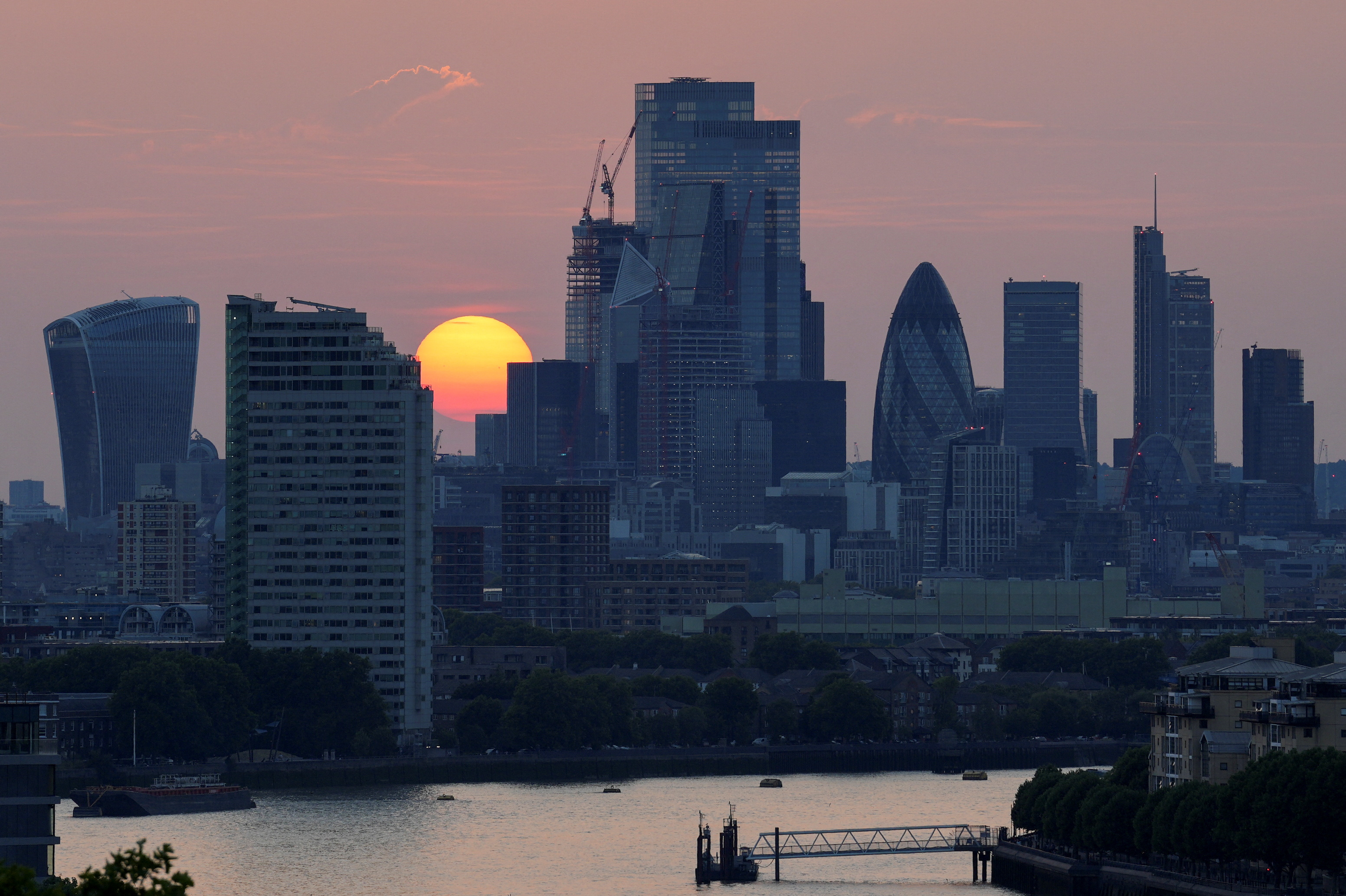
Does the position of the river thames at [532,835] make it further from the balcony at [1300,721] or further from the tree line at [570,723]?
the tree line at [570,723]

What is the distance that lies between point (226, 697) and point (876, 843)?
61.0 metres

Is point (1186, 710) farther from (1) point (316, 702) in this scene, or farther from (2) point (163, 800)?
(1) point (316, 702)

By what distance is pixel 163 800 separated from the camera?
153 m

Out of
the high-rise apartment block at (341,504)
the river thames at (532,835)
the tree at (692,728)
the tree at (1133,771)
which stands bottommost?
the river thames at (532,835)

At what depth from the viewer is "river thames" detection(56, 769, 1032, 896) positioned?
117312mm

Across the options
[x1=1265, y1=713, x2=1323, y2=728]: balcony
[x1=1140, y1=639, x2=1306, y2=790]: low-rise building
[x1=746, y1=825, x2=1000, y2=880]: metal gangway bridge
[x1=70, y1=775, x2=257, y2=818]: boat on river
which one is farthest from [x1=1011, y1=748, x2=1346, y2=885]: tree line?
[x1=70, y1=775, x2=257, y2=818]: boat on river

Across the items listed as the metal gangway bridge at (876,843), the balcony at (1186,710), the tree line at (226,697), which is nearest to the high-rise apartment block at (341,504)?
the tree line at (226,697)

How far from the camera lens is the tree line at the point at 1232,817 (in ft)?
319

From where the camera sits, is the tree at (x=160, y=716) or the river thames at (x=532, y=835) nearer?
the river thames at (x=532, y=835)

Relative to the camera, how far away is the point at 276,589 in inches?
7761

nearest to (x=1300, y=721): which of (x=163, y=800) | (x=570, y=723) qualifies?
(x=163, y=800)

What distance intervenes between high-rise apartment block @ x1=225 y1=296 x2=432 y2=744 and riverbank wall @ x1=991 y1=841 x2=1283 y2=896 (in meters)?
79.7

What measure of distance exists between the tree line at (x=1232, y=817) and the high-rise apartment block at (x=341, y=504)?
83000 millimetres

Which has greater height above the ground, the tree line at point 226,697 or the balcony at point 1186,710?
the balcony at point 1186,710
